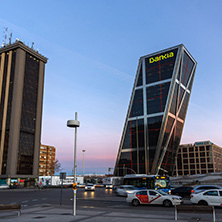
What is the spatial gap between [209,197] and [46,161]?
153 meters

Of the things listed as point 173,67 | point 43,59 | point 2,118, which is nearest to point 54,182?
point 2,118

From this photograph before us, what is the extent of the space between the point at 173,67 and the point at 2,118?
70.1m

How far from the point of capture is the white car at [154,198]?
2189 centimetres

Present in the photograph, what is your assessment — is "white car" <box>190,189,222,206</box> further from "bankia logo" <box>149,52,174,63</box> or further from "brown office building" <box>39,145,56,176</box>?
"brown office building" <box>39,145,56,176</box>

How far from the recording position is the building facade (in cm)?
10381

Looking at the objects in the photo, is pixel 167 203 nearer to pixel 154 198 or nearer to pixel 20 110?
pixel 154 198

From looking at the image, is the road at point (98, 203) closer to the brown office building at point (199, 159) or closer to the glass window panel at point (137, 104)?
the glass window panel at point (137, 104)

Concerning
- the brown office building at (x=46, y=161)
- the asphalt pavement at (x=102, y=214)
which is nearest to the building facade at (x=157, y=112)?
the brown office building at (x=46, y=161)

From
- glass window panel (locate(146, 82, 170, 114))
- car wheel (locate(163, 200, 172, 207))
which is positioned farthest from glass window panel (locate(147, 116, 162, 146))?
car wheel (locate(163, 200, 172, 207))

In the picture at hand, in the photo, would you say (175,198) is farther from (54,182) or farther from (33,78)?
(33,78)

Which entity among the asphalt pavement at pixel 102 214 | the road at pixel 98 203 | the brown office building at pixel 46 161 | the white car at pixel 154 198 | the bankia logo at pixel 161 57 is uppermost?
the bankia logo at pixel 161 57

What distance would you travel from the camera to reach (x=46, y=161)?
164625 mm

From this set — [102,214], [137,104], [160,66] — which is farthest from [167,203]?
[160,66]

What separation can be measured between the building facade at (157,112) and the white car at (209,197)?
78.1 metres
